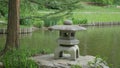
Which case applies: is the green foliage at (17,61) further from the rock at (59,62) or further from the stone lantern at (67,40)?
the stone lantern at (67,40)

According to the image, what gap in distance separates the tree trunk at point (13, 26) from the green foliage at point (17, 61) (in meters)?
1.06

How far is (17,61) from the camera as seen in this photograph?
11.1 meters

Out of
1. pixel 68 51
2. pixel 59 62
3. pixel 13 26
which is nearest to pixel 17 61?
pixel 59 62

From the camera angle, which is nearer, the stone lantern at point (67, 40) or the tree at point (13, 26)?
the stone lantern at point (67, 40)

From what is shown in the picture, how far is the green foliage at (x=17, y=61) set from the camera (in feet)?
36.2

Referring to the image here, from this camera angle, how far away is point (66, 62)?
39.2 feet

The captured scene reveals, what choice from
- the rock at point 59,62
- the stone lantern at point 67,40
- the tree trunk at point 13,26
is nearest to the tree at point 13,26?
the tree trunk at point 13,26

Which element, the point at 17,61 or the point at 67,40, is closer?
the point at 17,61

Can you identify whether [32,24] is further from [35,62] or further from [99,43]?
[35,62]

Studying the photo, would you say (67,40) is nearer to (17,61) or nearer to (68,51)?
(68,51)

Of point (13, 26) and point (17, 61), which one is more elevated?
point (13, 26)

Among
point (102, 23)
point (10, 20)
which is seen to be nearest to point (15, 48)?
point (10, 20)

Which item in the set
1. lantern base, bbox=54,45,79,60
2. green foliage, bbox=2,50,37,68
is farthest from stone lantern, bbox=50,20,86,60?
green foliage, bbox=2,50,37,68

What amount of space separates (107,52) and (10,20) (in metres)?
8.13
